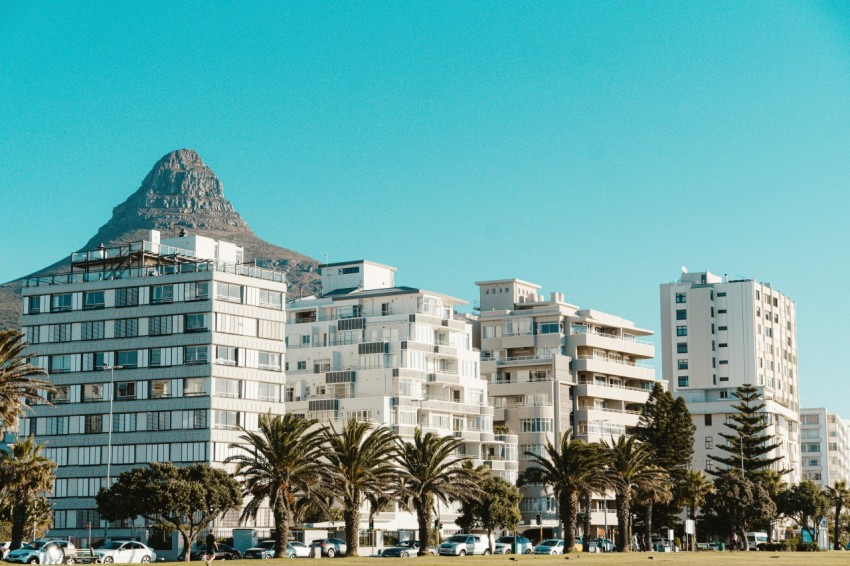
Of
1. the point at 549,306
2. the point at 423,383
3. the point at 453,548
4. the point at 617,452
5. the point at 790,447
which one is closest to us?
the point at 453,548

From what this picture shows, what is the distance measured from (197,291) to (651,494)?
42357mm

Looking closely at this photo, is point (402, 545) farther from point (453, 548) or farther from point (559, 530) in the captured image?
point (559, 530)

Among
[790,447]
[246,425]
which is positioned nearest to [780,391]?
[790,447]

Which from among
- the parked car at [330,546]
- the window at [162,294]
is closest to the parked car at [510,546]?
the parked car at [330,546]

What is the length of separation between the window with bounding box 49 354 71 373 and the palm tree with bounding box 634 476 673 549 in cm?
4850

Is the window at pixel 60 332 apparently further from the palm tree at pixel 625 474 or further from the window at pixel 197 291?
the palm tree at pixel 625 474

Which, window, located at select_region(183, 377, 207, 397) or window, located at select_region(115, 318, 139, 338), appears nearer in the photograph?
window, located at select_region(183, 377, 207, 397)

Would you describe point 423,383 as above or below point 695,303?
below

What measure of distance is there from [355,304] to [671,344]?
69180 mm

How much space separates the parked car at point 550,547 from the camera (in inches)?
4070

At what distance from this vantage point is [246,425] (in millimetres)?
109000

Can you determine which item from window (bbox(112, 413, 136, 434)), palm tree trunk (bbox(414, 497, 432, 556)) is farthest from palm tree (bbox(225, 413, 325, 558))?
window (bbox(112, 413, 136, 434))

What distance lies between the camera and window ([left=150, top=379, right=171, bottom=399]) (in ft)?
356

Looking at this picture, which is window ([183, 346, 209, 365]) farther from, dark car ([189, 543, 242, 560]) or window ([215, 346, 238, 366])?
dark car ([189, 543, 242, 560])
